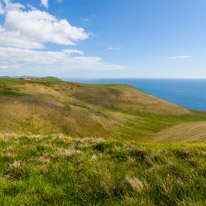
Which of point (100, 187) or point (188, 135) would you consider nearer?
point (100, 187)

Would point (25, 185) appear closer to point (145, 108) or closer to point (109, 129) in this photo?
point (109, 129)

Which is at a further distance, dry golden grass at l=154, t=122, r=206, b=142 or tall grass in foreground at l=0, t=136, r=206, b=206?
dry golden grass at l=154, t=122, r=206, b=142

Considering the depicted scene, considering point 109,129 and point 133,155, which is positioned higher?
point 133,155

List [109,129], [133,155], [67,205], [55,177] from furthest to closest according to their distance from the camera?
[109,129]
[133,155]
[55,177]
[67,205]

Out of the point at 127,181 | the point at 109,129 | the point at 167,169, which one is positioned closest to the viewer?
the point at 127,181

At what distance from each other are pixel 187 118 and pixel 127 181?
77.5 meters

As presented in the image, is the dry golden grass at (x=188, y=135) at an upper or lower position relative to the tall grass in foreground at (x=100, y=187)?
lower

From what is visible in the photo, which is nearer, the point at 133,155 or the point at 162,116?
the point at 133,155

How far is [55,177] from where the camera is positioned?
9.89 ft

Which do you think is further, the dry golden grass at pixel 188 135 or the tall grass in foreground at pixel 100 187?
the dry golden grass at pixel 188 135

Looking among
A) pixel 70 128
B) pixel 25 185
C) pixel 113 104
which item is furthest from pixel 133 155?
pixel 113 104

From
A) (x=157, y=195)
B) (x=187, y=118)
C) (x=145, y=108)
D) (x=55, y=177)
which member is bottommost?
(x=187, y=118)

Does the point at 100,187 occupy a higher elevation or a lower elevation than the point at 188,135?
higher

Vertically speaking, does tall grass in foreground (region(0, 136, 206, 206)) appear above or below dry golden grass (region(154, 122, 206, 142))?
above
